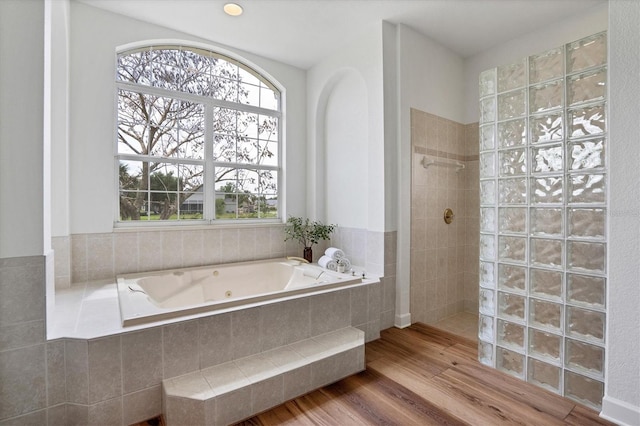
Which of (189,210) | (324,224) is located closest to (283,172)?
(324,224)

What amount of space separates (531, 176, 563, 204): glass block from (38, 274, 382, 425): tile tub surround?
1545mm

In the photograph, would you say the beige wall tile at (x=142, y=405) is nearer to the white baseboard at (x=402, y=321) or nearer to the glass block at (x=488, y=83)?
the white baseboard at (x=402, y=321)

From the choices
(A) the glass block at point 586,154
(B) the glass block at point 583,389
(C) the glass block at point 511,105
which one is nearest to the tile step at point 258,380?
(B) the glass block at point 583,389

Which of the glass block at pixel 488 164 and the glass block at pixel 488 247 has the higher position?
the glass block at pixel 488 164

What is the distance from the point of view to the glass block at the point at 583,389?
5.37 feet

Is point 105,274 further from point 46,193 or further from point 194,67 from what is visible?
point 194,67

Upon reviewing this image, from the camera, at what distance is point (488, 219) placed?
6.83 ft

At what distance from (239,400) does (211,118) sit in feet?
8.08

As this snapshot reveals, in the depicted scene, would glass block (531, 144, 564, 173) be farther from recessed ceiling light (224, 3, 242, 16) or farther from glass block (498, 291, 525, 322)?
recessed ceiling light (224, 3, 242, 16)

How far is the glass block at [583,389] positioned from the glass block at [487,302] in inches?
18.9

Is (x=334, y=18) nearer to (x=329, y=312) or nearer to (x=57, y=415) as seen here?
(x=329, y=312)

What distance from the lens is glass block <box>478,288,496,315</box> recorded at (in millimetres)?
2051

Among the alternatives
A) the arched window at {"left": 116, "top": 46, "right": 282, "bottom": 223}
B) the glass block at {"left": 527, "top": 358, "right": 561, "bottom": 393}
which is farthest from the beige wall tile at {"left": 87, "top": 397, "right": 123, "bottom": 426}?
the glass block at {"left": 527, "top": 358, "right": 561, "bottom": 393}

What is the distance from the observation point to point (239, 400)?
1594mm
